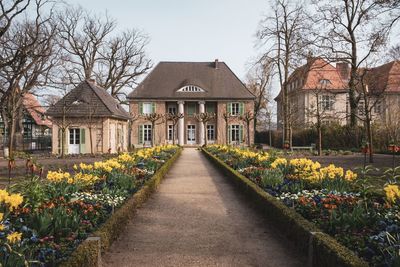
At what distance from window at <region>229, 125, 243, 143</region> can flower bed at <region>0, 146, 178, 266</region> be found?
29.7 metres

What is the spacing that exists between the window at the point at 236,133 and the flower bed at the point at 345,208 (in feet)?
91.0

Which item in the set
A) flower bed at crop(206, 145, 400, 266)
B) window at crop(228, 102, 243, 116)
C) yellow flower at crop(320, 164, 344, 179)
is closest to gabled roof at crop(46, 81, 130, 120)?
window at crop(228, 102, 243, 116)

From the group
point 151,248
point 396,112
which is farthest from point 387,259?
point 396,112

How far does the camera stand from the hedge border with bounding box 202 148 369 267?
11.2 feet

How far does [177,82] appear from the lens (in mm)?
39781

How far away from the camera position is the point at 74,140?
24922 millimetres

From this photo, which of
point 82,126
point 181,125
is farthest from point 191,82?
point 82,126

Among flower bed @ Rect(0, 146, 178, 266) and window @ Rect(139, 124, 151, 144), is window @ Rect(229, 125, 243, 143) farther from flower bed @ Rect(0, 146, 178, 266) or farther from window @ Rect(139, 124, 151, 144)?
flower bed @ Rect(0, 146, 178, 266)

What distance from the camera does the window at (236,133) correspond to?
3734 cm

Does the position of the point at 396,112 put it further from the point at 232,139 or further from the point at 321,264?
the point at 321,264

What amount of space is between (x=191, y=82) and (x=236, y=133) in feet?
25.2

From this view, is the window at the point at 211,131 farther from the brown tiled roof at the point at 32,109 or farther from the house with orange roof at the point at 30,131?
the brown tiled roof at the point at 32,109

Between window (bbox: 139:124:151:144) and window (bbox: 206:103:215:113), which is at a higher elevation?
window (bbox: 206:103:215:113)

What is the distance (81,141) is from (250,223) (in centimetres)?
2077
